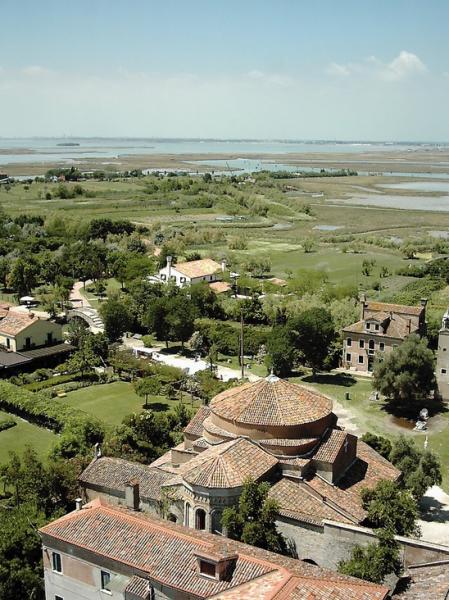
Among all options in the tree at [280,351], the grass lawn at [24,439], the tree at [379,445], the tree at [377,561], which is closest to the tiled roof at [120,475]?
the grass lawn at [24,439]

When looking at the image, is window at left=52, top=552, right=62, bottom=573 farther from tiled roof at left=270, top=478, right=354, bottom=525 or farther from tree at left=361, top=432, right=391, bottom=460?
tree at left=361, top=432, right=391, bottom=460

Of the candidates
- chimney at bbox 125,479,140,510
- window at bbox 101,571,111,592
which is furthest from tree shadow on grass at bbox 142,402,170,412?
window at bbox 101,571,111,592

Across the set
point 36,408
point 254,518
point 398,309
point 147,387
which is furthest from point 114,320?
point 254,518

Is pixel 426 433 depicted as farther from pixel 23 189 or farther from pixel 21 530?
pixel 23 189

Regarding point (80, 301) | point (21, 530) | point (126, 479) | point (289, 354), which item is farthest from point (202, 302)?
point (21, 530)

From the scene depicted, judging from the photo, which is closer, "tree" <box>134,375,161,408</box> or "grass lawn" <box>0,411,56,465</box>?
"grass lawn" <box>0,411,56,465</box>

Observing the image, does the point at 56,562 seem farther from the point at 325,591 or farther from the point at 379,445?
the point at 379,445

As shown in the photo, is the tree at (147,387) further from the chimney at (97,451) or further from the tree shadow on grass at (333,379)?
the tree shadow on grass at (333,379)
